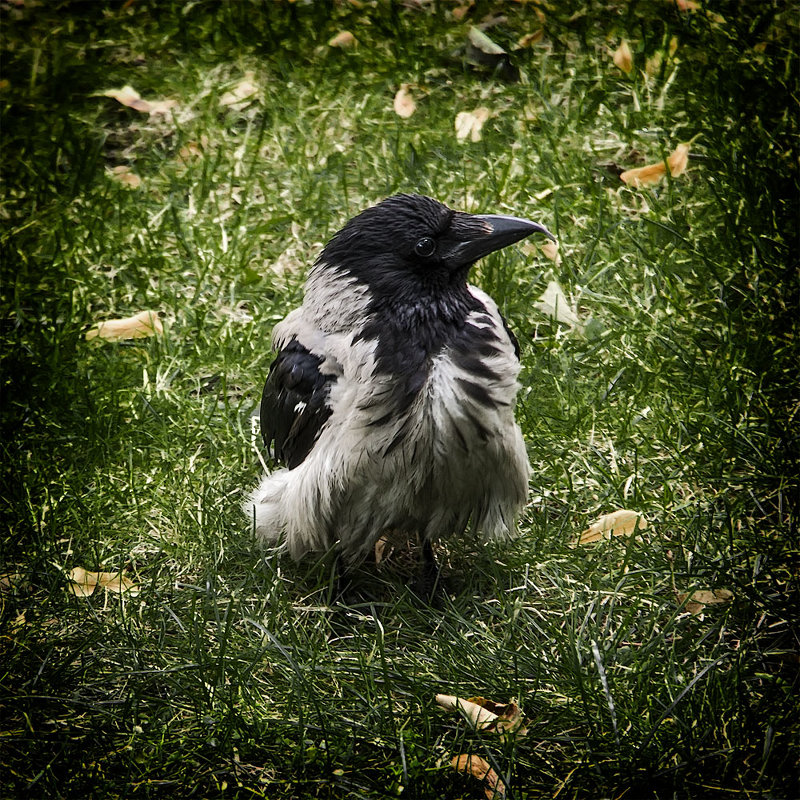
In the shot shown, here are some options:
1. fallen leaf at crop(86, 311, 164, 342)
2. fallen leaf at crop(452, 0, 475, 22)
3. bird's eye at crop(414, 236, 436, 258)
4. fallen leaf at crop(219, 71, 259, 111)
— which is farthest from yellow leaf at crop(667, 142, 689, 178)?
fallen leaf at crop(86, 311, 164, 342)

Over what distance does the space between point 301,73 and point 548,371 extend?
2887 millimetres

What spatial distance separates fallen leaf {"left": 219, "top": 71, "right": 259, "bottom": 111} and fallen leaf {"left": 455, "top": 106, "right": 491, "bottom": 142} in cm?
131

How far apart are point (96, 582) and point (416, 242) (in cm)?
179

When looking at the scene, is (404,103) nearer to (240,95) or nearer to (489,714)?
(240,95)

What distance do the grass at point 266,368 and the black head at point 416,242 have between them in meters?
1.07

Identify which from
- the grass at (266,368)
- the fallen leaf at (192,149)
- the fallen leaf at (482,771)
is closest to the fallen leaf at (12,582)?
the grass at (266,368)

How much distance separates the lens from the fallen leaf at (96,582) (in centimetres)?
392

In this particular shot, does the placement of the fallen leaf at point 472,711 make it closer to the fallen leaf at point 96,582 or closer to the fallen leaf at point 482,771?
the fallen leaf at point 482,771

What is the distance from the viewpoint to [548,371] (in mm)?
4715

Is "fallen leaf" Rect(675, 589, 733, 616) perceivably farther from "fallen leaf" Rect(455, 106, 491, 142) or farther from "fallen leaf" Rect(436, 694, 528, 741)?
"fallen leaf" Rect(455, 106, 491, 142)

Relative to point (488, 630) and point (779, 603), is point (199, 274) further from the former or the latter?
point (779, 603)

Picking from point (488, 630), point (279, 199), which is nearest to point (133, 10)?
point (279, 199)

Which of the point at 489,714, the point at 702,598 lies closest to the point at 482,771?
the point at 489,714

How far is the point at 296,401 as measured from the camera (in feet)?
12.3
